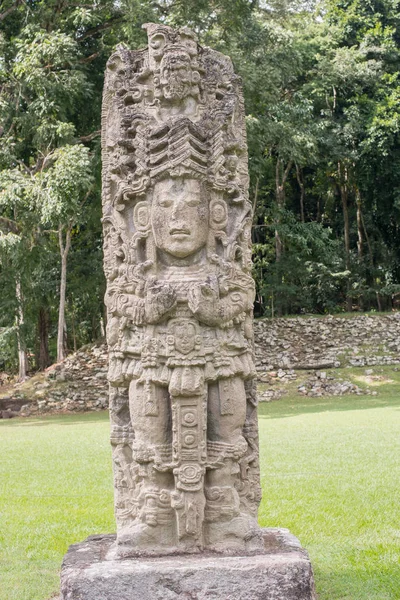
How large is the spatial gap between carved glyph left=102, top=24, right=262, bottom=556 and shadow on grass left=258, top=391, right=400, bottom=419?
37.6 ft

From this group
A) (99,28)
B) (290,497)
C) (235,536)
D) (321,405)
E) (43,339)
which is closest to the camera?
(235,536)

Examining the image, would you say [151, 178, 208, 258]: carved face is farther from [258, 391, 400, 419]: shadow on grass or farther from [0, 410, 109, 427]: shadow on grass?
[0, 410, 109, 427]: shadow on grass

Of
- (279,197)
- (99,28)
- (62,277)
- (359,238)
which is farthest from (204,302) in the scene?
(359,238)

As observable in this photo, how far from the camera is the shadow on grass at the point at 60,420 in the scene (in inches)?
635

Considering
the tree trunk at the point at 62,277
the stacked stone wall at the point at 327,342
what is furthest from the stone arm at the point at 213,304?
the stacked stone wall at the point at 327,342

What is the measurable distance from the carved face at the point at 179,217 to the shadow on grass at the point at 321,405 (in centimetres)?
1167

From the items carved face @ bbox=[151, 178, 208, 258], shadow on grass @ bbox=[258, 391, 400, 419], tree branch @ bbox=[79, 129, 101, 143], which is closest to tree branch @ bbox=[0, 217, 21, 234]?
tree branch @ bbox=[79, 129, 101, 143]

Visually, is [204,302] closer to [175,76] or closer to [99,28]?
[175,76]

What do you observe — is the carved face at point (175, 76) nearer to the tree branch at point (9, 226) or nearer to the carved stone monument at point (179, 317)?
the carved stone monument at point (179, 317)

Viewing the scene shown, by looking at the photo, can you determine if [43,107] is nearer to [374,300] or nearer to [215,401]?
[215,401]

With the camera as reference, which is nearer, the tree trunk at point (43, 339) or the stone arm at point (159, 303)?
the stone arm at point (159, 303)

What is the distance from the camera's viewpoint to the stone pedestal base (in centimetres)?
386

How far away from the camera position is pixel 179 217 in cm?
448

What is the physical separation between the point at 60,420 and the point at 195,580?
13320mm
